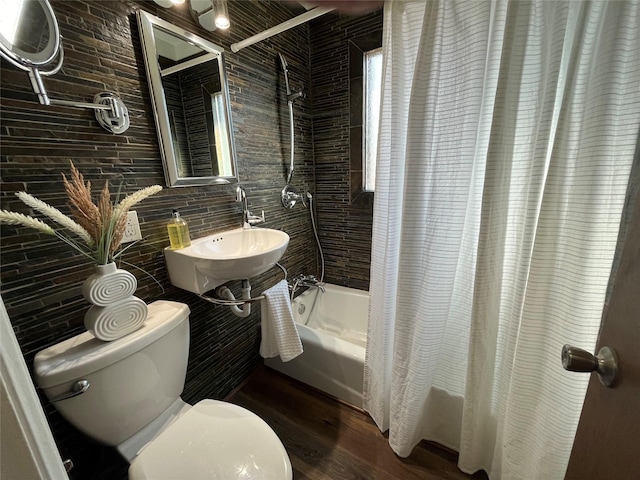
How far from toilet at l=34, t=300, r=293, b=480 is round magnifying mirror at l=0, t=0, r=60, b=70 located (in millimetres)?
841

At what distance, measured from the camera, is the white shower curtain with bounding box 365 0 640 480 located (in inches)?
25.3

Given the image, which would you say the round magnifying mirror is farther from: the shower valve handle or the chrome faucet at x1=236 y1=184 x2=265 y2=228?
the shower valve handle

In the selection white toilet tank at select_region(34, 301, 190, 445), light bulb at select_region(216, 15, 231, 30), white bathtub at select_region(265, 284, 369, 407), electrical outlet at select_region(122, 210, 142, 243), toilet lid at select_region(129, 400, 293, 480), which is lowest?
white bathtub at select_region(265, 284, 369, 407)

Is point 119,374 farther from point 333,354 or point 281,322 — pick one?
point 333,354

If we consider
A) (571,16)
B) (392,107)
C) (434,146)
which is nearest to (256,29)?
(392,107)

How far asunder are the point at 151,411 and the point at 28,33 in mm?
1257

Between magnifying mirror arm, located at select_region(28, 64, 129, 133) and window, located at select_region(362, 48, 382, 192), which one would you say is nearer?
magnifying mirror arm, located at select_region(28, 64, 129, 133)

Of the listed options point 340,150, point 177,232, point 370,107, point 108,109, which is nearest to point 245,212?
point 177,232

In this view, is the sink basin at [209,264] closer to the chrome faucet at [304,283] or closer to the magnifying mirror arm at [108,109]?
the magnifying mirror arm at [108,109]

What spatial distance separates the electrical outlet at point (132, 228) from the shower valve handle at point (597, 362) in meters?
1.33

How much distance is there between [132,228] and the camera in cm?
97

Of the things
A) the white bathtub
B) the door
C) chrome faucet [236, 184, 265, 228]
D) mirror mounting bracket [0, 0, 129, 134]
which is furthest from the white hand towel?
the door

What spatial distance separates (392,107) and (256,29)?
3.60 feet

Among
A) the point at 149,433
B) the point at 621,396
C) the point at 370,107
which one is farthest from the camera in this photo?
the point at 370,107
